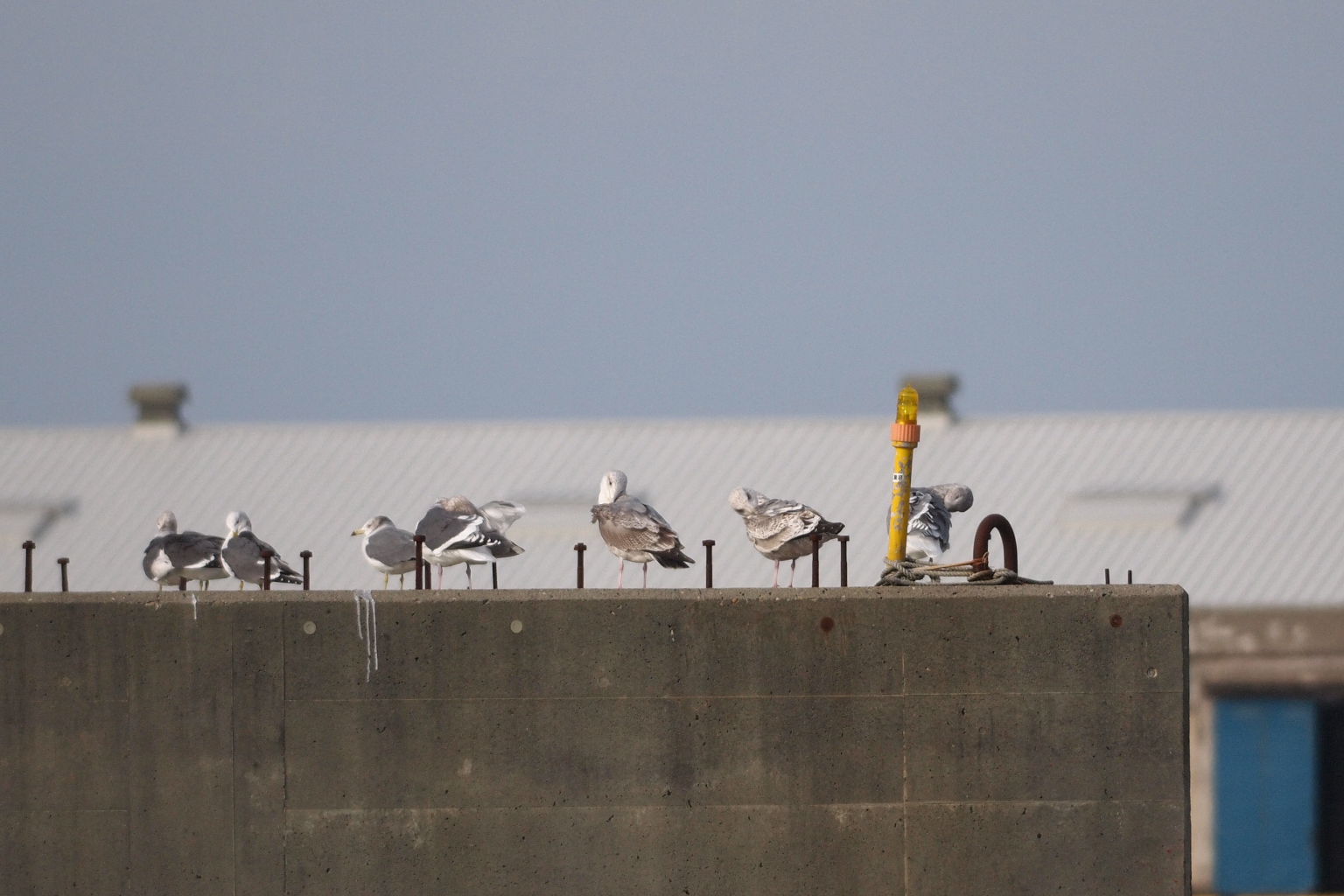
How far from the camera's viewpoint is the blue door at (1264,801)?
26.0 meters

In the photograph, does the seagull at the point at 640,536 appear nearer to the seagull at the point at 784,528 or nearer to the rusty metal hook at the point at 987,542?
the seagull at the point at 784,528

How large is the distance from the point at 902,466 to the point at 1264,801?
17636 mm

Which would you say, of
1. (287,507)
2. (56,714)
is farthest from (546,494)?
(56,714)

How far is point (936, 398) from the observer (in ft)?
103

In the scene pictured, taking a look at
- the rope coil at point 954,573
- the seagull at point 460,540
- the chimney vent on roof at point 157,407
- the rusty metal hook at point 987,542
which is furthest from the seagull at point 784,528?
the chimney vent on roof at point 157,407

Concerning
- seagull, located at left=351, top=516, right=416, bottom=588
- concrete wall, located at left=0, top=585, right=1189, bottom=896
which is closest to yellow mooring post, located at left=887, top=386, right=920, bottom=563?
concrete wall, located at left=0, top=585, right=1189, bottom=896

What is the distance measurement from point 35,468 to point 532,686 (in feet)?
76.3

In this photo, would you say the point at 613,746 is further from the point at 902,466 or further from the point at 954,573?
the point at 902,466

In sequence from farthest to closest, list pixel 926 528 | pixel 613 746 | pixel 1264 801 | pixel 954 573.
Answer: pixel 1264 801
pixel 926 528
pixel 954 573
pixel 613 746

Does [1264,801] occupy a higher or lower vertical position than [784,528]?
lower

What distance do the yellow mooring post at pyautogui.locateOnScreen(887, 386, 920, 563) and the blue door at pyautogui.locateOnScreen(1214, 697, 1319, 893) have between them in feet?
54.6

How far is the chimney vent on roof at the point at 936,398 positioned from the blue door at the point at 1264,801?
747cm

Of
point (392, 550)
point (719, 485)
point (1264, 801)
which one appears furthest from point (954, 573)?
point (719, 485)

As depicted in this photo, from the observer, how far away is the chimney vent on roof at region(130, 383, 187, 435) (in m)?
31.7
